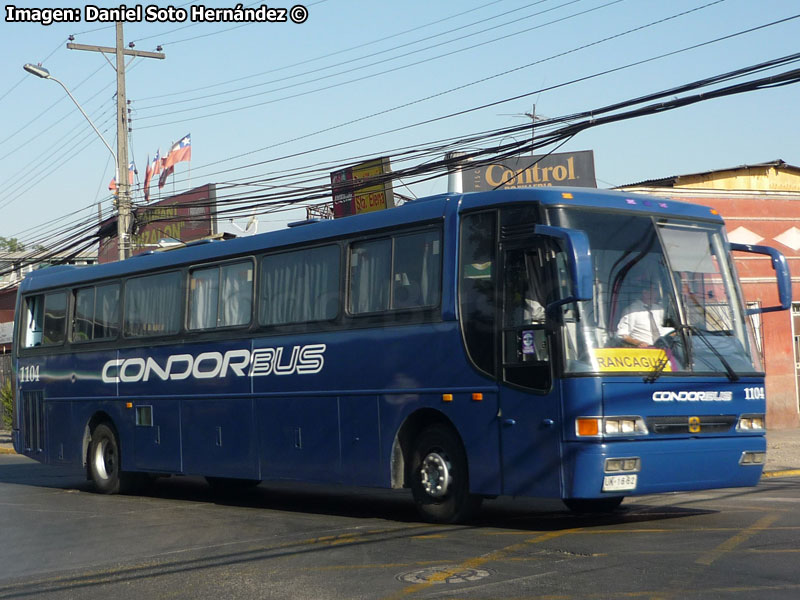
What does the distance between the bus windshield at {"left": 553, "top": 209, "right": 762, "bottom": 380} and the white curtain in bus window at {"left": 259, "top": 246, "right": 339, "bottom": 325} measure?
3458 millimetres

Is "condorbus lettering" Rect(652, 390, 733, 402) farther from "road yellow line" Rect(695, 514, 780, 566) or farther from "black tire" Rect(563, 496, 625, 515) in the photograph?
"black tire" Rect(563, 496, 625, 515)

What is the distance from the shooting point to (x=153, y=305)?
16.2 m

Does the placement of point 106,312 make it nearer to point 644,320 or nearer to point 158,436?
point 158,436

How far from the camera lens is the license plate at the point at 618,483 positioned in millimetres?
9992

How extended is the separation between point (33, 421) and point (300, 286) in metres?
7.76

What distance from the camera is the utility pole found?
2669 cm

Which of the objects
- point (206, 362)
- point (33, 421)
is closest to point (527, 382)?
point (206, 362)

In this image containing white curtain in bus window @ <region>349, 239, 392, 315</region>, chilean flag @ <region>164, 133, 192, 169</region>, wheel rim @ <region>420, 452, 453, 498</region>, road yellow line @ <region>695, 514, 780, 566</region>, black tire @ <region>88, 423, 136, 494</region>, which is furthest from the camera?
chilean flag @ <region>164, 133, 192, 169</region>

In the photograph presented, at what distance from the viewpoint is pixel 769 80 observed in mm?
12844

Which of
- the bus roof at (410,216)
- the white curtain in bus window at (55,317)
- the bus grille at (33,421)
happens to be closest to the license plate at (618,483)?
the bus roof at (410,216)

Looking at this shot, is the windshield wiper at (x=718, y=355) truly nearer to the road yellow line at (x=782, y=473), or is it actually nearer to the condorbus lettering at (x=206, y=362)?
the road yellow line at (x=782, y=473)

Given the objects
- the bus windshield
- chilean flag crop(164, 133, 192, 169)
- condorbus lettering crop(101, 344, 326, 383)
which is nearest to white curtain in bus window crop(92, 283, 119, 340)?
condorbus lettering crop(101, 344, 326, 383)

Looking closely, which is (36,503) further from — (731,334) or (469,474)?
(731,334)

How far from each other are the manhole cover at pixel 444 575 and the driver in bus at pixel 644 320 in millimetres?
2968
